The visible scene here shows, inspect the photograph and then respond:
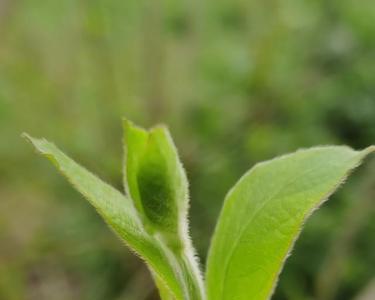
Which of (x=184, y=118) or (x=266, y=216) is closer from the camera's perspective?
(x=266, y=216)

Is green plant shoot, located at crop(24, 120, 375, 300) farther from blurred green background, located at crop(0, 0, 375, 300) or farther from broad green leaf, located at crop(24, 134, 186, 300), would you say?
blurred green background, located at crop(0, 0, 375, 300)

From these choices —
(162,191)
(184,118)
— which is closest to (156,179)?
(162,191)

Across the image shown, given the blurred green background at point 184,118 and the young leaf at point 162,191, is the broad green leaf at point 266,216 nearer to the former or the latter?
the young leaf at point 162,191

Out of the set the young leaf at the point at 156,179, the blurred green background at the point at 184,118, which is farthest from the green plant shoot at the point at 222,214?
the blurred green background at the point at 184,118

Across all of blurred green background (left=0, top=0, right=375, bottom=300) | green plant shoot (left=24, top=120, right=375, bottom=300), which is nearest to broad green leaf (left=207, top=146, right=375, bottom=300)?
green plant shoot (left=24, top=120, right=375, bottom=300)

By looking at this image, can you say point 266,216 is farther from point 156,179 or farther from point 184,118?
point 184,118

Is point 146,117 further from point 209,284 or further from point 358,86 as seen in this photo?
point 209,284
